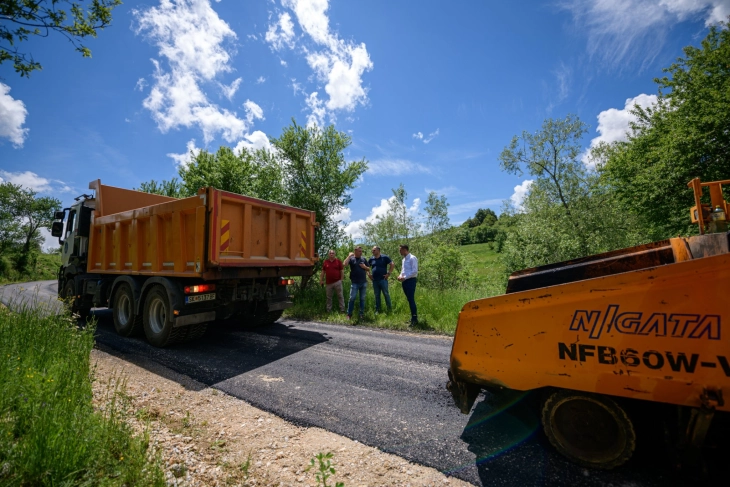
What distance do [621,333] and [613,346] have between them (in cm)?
9

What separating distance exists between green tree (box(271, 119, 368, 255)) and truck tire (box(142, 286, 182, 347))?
706cm

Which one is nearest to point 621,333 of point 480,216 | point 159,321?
point 159,321

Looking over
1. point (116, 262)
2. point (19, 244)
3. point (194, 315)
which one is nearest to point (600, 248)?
point (194, 315)

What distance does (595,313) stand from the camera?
6.49 ft

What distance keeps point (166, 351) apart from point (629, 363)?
587cm

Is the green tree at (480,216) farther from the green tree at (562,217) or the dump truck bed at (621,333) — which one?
the dump truck bed at (621,333)

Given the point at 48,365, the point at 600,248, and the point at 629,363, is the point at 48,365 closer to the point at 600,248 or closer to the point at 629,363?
the point at 629,363

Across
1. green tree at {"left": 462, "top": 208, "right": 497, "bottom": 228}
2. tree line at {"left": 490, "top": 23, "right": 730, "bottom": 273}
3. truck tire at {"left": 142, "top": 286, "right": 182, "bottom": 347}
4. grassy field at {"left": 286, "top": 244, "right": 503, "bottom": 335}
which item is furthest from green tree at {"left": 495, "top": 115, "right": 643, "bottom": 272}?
green tree at {"left": 462, "top": 208, "right": 497, "bottom": 228}

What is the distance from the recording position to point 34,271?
1388 inches

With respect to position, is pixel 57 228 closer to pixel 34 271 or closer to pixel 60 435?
pixel 60 435

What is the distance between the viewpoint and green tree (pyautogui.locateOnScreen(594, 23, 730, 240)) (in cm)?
1350

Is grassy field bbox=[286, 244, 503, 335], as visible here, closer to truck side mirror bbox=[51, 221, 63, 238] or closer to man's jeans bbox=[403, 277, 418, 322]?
man's jeans bbox=[403, 277, 418, 322]

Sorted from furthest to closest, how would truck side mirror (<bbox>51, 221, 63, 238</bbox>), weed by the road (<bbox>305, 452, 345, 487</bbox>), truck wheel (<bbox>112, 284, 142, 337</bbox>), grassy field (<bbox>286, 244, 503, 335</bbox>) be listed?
truck side mirror (<bbox>51, 221, 63, 238</bbox>), grassy field (<bbox>286, 244, 503, 335</bbox>), truck wheel (<bbox>112, 284, 142, 337</bbox>), weed by the road (<bbox>305, 452, 345, 487</bbox>)

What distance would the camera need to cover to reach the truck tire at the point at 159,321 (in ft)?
17.1
